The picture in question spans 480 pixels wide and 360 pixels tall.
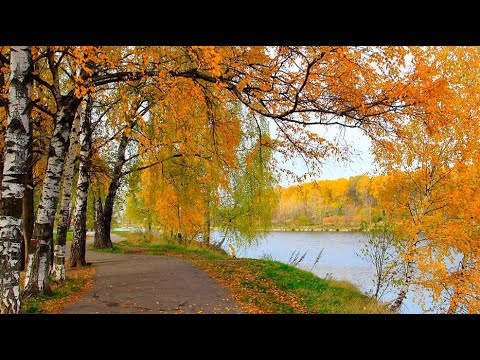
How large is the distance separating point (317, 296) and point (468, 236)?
5.55 m

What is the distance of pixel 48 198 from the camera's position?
734 cm

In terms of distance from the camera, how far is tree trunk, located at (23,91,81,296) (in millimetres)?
7289

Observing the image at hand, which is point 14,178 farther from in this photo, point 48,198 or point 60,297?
point 60,297

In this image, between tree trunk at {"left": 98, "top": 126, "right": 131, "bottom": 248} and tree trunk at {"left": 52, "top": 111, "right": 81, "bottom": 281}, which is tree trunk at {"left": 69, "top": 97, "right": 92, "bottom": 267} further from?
tree trunk at {"left": 98, "top": 126, "right": 131, "bottom": 248}

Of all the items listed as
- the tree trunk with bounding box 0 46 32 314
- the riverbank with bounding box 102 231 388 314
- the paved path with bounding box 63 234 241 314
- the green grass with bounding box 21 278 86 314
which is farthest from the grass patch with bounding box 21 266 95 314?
the riverbank with bounding box 102 231 388 314

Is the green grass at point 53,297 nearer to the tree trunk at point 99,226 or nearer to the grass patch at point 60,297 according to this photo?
the grass patch at point 60,297

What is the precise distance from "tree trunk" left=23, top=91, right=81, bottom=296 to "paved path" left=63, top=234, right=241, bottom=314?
0.97 metres

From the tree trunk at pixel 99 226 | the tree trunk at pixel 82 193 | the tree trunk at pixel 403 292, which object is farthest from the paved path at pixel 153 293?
the tree trunk at pixel 403 292

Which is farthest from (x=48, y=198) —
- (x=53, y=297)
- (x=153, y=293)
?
(x=153, y=293)

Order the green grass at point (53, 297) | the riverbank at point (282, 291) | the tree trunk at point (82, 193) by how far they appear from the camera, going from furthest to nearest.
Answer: the tree trunk at point (82, 193), the riverbank at point (282, 291), the green grass at point (53, 297)

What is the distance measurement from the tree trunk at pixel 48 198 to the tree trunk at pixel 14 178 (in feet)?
6.49

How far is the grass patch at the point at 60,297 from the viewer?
6336 millimetres

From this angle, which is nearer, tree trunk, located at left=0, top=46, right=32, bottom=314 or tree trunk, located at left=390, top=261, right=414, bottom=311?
tree trunk, located at left=0, top=46, right=32, bottom=314
